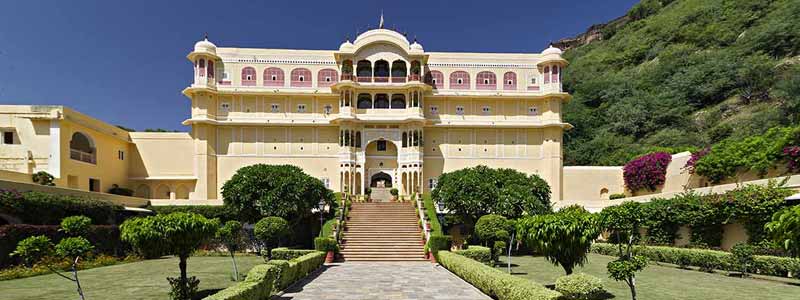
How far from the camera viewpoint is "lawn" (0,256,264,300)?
11703mm

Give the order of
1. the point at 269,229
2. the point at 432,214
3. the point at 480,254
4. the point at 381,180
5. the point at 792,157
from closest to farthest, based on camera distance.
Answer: the point at 480,254
the point at 269,229
the point at 792,157
the point at 432,214
the point at 381,180

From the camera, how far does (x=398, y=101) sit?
3581 cm

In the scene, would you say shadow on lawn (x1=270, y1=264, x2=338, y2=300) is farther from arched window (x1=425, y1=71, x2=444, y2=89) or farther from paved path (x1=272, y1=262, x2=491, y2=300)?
arched window (x1=425, y1=71, x2=444, y2=89)

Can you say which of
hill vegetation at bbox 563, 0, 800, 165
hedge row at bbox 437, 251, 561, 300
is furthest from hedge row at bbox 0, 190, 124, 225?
hill vegetation at bbox 563, 0, 800, 165

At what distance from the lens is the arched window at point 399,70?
3519 centimetres

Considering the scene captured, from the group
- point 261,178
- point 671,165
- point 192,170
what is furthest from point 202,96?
point 671,165

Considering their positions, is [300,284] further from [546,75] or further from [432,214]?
[546,75]

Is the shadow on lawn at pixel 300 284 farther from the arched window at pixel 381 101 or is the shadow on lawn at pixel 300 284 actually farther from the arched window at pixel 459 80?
the arched window at pixel 459 80

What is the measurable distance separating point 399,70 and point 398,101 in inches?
90.4

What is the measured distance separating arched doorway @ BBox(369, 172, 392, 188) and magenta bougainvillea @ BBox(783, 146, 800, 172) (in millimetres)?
23148

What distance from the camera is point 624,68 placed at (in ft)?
209

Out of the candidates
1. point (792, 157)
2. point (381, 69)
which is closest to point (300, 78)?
point (381, 69)

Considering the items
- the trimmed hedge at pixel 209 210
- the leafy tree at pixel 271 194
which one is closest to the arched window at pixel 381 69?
the leafy tree at pixel 271 194

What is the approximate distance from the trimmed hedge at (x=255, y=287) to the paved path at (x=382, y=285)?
741 mm
